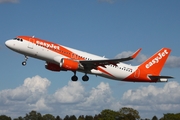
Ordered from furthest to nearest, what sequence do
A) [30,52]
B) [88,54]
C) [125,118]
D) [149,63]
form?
[125,118]
[149,63]
[88,54]
[30,52]

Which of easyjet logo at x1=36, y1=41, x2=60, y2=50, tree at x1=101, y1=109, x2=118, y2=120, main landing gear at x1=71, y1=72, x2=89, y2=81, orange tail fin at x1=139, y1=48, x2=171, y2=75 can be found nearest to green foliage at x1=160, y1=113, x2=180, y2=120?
A: tree at x1=101, y1=109, x2=118, y2=120

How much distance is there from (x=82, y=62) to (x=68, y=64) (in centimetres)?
240

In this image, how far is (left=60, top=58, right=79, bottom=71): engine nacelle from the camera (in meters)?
72.9

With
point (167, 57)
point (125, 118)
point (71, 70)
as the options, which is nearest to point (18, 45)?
point (71, 70)

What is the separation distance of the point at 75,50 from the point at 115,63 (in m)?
6.41

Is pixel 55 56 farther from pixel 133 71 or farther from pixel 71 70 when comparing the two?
pixel 133 71

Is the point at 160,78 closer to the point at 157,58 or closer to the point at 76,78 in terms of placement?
the point at 157,58

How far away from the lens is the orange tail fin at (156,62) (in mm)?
82625

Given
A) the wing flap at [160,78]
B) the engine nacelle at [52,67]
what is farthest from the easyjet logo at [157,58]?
the engine nacelle at [52,67]

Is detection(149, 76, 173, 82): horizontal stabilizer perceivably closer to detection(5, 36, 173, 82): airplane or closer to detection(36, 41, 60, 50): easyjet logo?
detection(5, 36, 173, 82): airplane

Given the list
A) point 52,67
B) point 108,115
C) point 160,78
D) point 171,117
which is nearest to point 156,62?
point 160,78

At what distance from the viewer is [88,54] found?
7662cm

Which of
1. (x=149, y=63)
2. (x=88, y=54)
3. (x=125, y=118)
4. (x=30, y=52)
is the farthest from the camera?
(x=125, y=118)

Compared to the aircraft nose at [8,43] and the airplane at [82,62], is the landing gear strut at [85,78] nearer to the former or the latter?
the airplane at [82,62]
